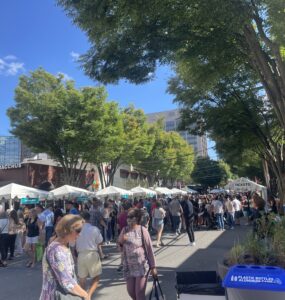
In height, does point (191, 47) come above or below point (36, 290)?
above

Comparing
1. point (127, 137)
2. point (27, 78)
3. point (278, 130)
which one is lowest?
point (278, 130)

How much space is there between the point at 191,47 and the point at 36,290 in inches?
253

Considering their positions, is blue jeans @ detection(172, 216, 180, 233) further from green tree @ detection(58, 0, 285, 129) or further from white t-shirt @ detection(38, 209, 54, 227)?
green tree @ detection(58, 0, 285, 129)

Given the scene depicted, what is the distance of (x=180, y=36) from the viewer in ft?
26.5

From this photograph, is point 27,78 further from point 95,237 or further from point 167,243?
point 95,237

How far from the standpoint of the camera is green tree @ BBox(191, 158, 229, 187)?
242 ft

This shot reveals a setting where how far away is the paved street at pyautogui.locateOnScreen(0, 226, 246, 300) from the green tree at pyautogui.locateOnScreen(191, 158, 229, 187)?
6044 cm

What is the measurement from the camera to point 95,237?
602cm

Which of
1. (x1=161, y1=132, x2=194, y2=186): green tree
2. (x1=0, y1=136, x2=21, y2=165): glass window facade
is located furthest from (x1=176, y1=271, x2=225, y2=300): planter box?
(x1=0, y1=136, x2=21, y2=165): glass window facade

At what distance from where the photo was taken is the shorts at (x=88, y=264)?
568cm

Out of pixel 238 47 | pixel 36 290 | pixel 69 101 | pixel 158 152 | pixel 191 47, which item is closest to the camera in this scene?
pixel 36 290

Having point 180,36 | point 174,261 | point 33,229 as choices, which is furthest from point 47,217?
point 180,36

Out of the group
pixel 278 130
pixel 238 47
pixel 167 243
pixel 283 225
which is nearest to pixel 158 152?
pixel 278 130

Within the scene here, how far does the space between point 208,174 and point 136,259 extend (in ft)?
231
